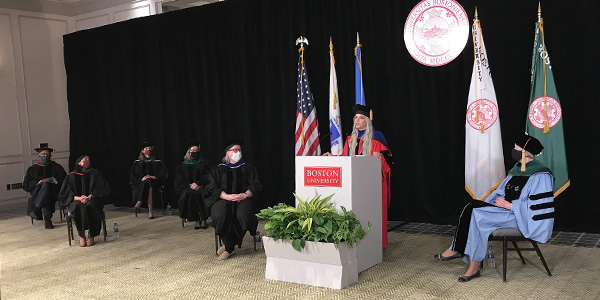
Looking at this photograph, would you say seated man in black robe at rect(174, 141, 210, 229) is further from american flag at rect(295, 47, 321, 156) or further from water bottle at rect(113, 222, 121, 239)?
american flag at rect(295, 47, 321, 156)

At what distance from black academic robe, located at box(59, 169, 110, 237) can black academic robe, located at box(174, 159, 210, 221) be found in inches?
38.0

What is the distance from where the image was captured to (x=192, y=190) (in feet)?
23.9

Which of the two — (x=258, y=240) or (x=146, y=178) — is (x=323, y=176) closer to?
(x=258, y=240)

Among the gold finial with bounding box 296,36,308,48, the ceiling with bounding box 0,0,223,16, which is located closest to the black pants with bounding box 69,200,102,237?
the gold finial with bounding box 296,36,308,48

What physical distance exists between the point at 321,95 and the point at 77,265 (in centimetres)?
363

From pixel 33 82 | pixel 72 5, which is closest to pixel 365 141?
pixel 33 82

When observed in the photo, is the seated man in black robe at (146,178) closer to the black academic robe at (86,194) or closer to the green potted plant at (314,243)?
the black academic robe at (86,194)

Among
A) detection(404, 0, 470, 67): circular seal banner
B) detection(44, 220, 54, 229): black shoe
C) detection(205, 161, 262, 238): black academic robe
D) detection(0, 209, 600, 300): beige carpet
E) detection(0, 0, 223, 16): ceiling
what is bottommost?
detection(44, 220, 54, 229): black shoe

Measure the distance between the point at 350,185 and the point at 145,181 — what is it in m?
4.40

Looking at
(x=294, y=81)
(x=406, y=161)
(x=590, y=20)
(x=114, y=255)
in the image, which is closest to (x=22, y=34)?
(x=294, y=81)

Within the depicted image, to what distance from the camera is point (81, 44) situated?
34.2 ft

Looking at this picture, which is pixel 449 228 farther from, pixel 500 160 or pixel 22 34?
pixel 22 34

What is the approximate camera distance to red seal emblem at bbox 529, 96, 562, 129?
5.76m

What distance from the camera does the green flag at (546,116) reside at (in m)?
5.74
